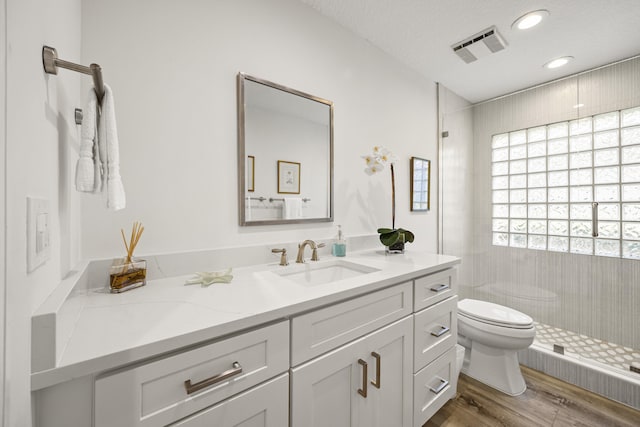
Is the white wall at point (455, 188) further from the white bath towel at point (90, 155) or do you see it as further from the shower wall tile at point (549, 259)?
the white bath towel at point (90, 155)

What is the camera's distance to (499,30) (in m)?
1.74

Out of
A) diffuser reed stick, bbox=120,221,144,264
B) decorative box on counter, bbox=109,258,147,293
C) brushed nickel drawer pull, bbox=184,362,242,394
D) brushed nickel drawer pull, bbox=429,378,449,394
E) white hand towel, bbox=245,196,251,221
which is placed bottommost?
brushed nickel drawer pull, bbox=429,378,449,394

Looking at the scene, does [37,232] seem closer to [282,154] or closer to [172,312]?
[172,312]

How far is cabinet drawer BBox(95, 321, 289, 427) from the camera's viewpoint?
0.53 meters

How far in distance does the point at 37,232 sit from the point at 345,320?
0.84 metres

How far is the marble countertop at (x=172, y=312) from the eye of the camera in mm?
508

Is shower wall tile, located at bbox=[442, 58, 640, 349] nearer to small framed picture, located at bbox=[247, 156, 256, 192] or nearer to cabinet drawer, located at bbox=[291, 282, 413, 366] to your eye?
cabinet drawer, located at bbox=[291, 282, 413, 366]

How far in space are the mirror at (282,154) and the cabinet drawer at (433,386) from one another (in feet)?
3.12

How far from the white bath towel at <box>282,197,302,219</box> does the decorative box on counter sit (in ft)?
2.23

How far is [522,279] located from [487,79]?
5.96ft

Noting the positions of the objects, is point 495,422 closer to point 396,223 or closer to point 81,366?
point 396,223

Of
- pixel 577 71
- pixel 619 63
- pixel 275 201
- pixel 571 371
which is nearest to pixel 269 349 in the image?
pixel 275 201

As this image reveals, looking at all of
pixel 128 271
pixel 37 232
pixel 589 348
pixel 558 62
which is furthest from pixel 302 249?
pixel 558 62

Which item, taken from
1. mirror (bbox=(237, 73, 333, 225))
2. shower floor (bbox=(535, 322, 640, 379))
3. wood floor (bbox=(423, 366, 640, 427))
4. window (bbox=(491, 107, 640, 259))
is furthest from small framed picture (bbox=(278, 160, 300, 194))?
shower floor (bbox=(535, 322, 640, 379))
